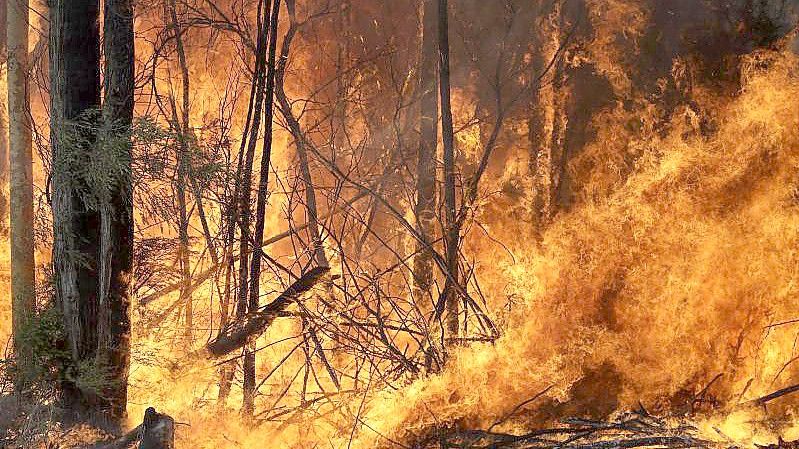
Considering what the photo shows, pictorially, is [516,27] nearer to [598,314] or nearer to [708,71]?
[708,71]

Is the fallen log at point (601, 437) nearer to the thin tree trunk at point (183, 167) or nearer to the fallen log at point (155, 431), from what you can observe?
the fallen log at point (155, 431)

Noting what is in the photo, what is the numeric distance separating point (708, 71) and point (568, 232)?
290 cm

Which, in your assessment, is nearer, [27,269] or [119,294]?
[119,294]

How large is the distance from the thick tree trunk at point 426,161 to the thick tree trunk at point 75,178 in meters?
2.46

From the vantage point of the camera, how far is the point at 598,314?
5.38 m

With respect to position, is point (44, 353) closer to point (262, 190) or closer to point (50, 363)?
point (50, 363)

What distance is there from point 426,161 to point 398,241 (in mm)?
1625

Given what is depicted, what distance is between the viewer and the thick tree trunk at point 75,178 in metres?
3.80

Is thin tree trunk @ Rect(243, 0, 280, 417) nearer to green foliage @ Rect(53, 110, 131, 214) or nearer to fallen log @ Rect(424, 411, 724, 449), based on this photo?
green foliage @ Rect(53, 110, 131, 214)

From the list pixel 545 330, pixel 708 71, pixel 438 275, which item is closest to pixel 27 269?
pixel 438 275

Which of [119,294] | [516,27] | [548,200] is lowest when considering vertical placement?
[119,294]

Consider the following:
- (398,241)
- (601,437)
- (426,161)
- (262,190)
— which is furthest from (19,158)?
(601,437)

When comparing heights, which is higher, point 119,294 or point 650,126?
point 650,126

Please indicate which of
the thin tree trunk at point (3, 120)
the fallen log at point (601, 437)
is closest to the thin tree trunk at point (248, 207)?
the fallen log at point (601, 437)
